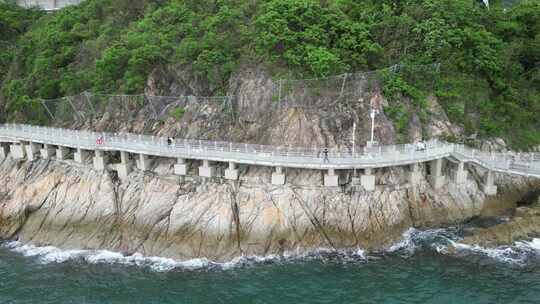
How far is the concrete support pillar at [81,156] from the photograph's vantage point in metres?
47.0

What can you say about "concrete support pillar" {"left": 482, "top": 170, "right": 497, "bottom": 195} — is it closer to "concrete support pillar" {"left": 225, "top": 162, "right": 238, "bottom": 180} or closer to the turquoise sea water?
the turquoise sea water

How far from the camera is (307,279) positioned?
114 ft

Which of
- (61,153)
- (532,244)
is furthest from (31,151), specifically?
(532,244)

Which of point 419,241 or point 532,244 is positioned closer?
point 532,244

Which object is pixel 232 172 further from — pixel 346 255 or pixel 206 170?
pixel 346 255

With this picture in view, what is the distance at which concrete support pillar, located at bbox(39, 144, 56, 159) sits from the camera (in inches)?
1935

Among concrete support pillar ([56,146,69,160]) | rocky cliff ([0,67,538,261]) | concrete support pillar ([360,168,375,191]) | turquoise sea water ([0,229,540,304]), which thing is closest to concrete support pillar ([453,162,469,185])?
rocky cliff ([0,67,538,261])

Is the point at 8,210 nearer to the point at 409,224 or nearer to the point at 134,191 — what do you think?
the point at 134,191

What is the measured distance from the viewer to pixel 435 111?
150 feet

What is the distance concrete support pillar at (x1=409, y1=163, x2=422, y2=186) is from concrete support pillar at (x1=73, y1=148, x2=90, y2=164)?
1173 inches

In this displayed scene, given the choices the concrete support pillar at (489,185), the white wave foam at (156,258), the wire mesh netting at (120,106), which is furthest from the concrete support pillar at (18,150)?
the concrete support pillar at (489,185)

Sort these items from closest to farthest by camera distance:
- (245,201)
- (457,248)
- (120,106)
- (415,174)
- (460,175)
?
(457,248)
(245,201)
(415,174)
(460,175)
(120,106)

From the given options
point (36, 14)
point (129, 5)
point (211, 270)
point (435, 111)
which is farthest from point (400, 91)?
point (36, 14)

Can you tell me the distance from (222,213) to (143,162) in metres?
9.70
